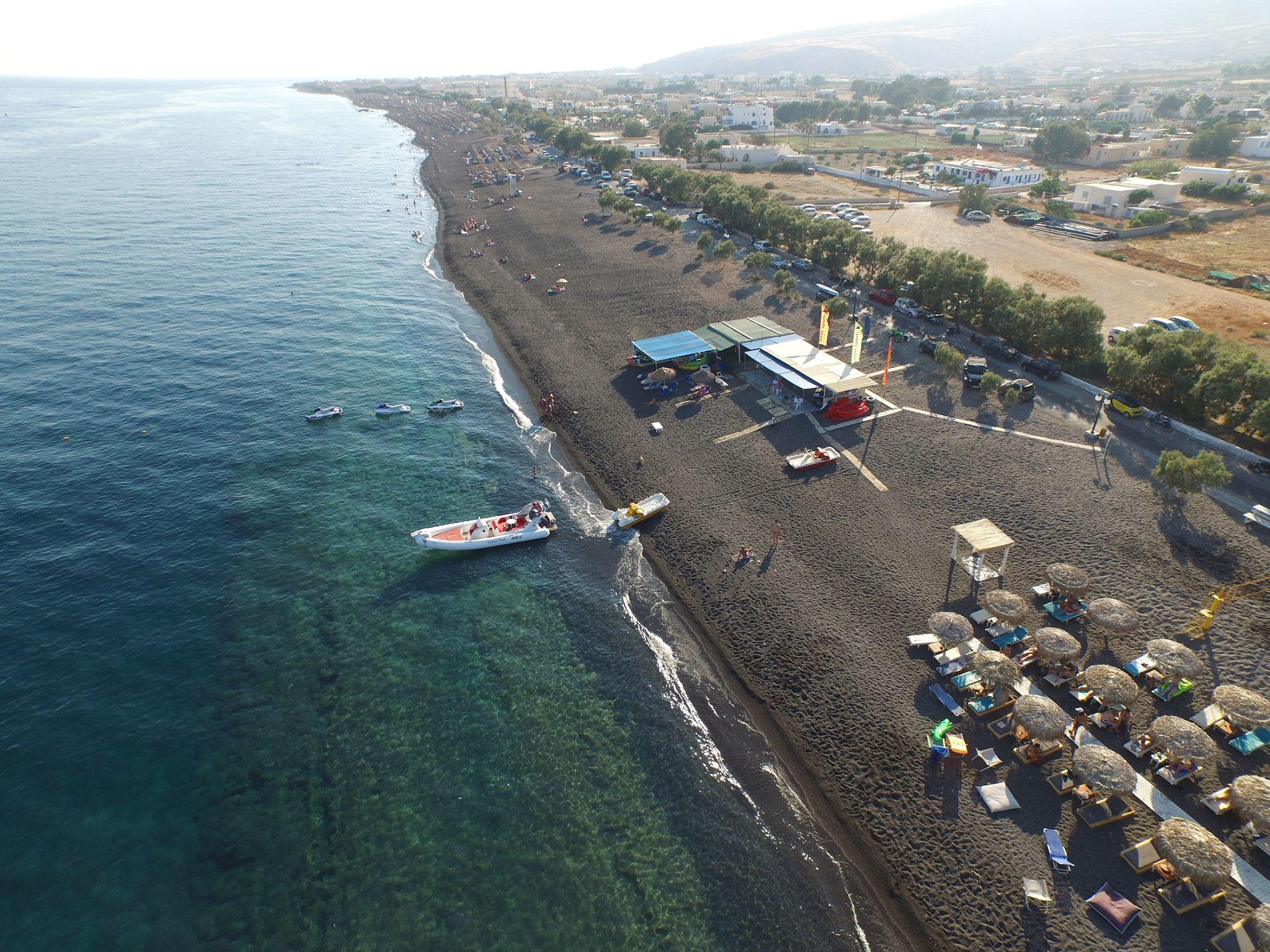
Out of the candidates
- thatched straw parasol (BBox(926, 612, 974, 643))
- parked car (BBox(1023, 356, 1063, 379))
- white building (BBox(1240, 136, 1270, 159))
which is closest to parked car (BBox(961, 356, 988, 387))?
parked car (BBox(1023, 356, 1063, 379))

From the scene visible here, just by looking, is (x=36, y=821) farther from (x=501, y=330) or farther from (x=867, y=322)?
(x=867, y=322)

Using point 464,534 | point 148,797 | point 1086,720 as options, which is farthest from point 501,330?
point 1086,720

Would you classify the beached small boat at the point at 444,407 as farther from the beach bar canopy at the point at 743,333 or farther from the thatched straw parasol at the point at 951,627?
the thatched straw parasol at the point at 951,627

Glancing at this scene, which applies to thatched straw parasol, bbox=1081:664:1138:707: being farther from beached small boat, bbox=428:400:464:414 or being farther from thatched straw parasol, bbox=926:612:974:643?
beached small boat, bbox=428:400:464:414

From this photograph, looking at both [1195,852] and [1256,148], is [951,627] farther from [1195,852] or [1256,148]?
[1256,148]

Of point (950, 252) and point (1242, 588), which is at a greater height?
point (950, 252)

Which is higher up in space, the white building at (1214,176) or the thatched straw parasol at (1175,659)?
the white building at (1214,176)

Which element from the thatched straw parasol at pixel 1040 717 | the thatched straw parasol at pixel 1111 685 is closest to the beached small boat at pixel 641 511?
the thatched straw parasol at pixel 1040 717
